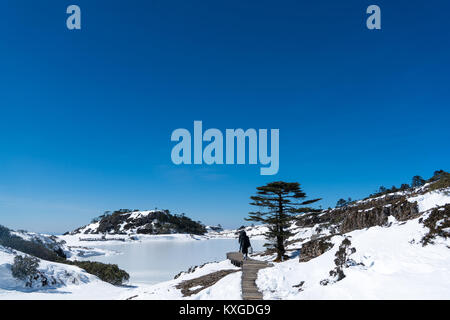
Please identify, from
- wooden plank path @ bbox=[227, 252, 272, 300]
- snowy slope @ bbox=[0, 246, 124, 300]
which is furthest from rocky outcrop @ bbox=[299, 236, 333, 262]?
snowy slope @ bbox=[0, 246, 124, 300]

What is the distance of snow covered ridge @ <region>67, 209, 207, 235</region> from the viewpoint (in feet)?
477

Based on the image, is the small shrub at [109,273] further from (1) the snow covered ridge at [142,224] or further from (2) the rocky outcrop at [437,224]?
(1) the snow covered ridge at [142,224]

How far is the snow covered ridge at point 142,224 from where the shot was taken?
145375 mm

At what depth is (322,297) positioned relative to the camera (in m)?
6.78

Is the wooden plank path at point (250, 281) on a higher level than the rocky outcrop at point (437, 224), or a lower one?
lower

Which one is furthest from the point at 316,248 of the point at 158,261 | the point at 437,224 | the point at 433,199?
the point at 158,261

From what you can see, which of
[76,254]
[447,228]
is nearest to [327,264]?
[447,228]

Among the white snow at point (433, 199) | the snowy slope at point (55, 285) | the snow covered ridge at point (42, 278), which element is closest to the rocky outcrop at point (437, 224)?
the white snow at point (433, 199)

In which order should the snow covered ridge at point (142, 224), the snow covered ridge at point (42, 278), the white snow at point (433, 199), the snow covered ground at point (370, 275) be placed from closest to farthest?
1. the snow covered ground at point (370, 275)
2. the white snow at point (433, 199)
3. the snow covered ridge at point (42, 278)
4. the snow covered ridge at point (142, 224)

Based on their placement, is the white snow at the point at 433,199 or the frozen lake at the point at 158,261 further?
the frozen lake at the point at 158,261

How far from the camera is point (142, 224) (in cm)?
15225

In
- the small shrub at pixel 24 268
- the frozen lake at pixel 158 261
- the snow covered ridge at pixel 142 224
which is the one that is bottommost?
the snow covered ridge at pixel 142 224

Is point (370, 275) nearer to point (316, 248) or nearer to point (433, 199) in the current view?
point (316, 248)

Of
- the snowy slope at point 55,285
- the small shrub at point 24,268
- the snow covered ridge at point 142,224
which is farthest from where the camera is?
the snow covered ridge at point 142,224
